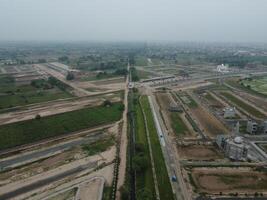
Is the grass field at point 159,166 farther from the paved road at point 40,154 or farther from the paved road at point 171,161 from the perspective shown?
the paved road at point 40,154

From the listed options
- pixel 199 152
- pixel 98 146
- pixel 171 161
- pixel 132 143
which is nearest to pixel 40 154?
pixel 98 146

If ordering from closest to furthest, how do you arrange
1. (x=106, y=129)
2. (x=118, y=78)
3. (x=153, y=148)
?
(x=153, y=148), (x=106, y=129), (x=118, y=78)

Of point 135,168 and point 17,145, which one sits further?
point 17,145

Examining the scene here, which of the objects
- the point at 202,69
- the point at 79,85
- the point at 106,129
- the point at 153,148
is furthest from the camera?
the point at 202,69

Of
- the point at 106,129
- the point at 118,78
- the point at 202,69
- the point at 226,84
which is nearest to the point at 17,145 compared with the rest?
the point at 106,129

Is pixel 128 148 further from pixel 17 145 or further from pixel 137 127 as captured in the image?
pixel 17 145

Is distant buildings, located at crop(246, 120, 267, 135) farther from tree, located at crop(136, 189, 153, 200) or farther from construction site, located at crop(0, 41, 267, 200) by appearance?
tree, located at crop(136, 189, 153, 200)

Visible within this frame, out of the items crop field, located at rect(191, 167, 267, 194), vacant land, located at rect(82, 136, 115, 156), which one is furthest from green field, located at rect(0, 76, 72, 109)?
crop field, located at rect(191, 167, 267, 194)
